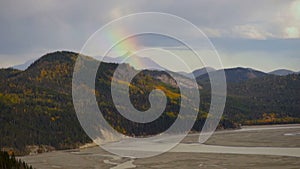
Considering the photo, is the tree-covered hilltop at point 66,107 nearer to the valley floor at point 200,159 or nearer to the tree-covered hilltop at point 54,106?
the tree-covered hilltop at point 54,106

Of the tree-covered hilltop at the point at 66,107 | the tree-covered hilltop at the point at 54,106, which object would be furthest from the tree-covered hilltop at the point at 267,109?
the tree-covered hilltop at the point at 54,106

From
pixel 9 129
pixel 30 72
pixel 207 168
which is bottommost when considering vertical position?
pixel 207 168

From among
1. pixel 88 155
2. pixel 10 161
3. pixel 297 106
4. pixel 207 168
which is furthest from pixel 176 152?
pixel 297 106

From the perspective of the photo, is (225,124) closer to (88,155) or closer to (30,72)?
(30,72)

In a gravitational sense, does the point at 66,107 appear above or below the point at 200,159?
above

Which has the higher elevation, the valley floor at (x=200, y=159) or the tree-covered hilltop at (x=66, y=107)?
the tree-covered hilltop at (x=66, y=107)

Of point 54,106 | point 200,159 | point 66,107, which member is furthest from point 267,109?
point 200,159

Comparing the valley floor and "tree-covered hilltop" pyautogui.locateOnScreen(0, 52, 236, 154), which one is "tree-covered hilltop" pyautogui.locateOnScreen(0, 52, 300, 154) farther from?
the valley floor

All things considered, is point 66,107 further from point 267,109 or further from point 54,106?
point 267,109
